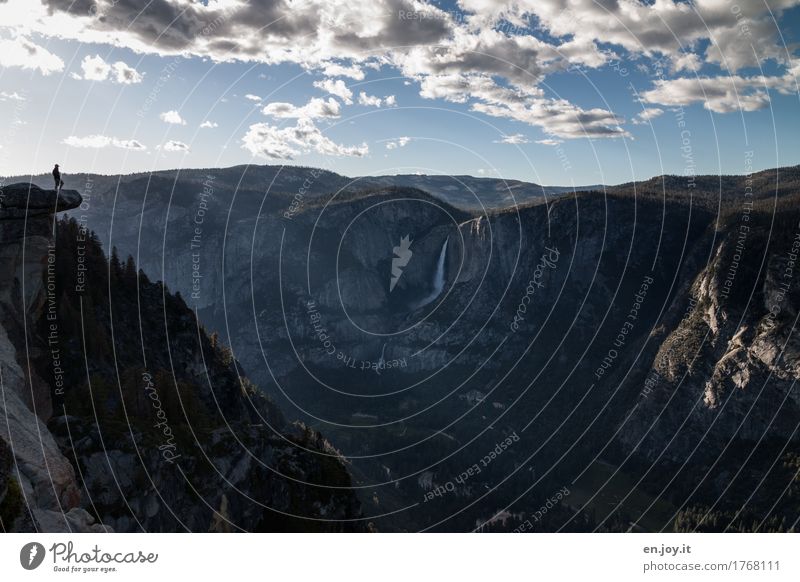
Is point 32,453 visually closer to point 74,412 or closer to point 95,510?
point 95,510

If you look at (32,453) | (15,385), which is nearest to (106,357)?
(15,385)

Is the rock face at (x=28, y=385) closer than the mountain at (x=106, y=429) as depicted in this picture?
Yes
